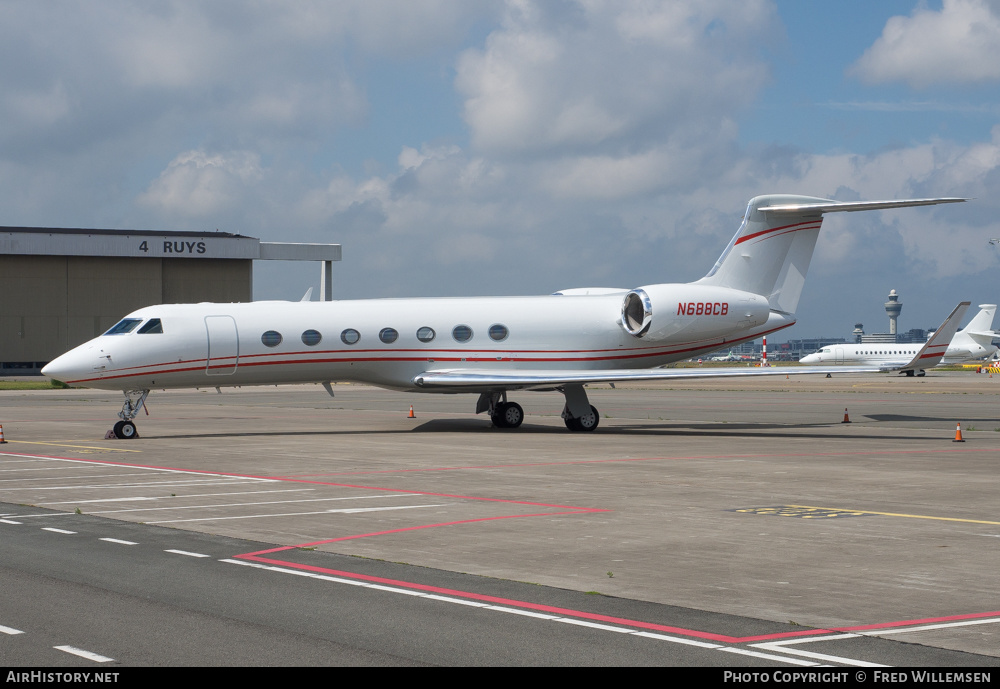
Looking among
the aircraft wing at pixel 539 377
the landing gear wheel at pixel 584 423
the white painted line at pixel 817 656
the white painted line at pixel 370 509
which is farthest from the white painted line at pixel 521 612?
the landing gear wheel at pixel 584 423

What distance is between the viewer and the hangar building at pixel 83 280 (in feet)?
306

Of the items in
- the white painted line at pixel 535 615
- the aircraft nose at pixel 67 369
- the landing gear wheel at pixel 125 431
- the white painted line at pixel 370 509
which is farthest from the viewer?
the landing gear wheel at pixel 125 431

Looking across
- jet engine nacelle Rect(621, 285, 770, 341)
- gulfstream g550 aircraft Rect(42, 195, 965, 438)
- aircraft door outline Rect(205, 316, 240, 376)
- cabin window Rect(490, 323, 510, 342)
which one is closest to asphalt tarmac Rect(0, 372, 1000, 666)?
gulfstream g550 aircraft Rect(42, 195, 965, 438)

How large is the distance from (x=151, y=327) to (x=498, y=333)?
9406mm

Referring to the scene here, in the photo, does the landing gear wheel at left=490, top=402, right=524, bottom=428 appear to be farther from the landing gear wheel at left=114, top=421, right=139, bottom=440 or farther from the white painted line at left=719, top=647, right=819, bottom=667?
the white painted line at left=719, top=647, right=819, bottom=667

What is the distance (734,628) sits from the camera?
7824 millimetres

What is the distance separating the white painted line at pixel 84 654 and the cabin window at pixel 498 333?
76.3 ft

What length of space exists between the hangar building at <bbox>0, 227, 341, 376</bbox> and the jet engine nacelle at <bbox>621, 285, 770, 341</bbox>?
71388mm

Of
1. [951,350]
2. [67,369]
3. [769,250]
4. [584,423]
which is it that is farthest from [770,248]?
[951,350]

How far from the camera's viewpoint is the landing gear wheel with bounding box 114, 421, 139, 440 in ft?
87.8

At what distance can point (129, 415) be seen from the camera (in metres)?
27.4

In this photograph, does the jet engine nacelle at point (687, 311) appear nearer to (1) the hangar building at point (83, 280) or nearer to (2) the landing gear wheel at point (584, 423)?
(2) the landing gear wheel at point (584, 423)

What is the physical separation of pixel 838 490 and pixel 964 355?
89.6 meters

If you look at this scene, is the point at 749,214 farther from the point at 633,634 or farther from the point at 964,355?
the point at 964,355
